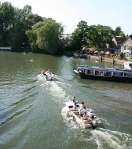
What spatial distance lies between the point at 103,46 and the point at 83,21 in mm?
14810

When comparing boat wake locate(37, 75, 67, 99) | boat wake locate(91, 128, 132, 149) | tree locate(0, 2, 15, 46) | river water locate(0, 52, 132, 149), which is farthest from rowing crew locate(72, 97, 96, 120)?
tree locate(0, 2, 15, 46)

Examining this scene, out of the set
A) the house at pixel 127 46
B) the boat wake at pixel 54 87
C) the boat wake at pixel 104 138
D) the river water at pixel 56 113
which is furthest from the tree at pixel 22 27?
the boat wake at pixel 104 138

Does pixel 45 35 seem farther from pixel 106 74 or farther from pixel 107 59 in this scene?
pixel 106 74

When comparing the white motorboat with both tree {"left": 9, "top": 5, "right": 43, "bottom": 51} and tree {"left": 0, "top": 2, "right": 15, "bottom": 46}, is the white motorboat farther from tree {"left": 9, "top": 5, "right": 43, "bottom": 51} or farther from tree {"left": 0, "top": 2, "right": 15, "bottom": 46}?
tree {"left": 0, "top": 2, "right": 15, "bottom": 46}

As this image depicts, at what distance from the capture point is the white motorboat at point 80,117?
34.1 metres

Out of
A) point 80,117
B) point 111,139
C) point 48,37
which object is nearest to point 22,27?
point 48,37

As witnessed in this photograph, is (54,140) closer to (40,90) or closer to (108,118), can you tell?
(108,118)

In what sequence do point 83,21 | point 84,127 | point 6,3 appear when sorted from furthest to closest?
point 6,3
point 83,21
point 84,127

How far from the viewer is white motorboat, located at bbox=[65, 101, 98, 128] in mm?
34062

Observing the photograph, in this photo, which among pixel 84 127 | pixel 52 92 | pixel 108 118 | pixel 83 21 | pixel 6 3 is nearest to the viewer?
pixel 84 127

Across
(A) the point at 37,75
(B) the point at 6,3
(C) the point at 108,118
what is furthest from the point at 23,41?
(C) the point at 108,118

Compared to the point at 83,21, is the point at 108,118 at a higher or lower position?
lower

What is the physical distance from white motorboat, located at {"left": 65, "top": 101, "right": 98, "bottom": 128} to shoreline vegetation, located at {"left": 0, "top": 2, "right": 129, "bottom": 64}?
215ft

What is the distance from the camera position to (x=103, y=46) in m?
126
